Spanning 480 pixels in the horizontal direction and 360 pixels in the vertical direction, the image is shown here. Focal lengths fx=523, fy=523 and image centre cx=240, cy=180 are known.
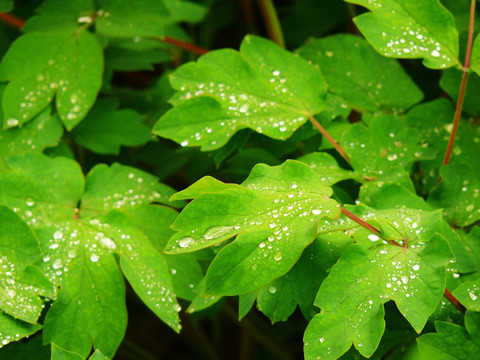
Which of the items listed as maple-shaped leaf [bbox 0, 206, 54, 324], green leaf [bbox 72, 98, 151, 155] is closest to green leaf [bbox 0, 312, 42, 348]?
maple-shaped leaf [bbox 0, 206, 54, 324]

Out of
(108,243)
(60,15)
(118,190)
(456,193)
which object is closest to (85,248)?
(108,243)

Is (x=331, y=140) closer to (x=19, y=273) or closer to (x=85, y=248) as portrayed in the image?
(x=85, y=248)

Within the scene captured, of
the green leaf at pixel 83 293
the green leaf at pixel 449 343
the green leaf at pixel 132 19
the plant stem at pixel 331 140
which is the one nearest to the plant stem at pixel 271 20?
the green leaf at pixel 132 19

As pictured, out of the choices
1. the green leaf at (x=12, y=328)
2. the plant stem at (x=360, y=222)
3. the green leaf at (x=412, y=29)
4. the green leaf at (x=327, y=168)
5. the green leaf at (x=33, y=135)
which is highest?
the green leaf at (x=412, y=29)

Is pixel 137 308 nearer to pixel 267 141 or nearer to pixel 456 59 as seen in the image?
pixel 267 141

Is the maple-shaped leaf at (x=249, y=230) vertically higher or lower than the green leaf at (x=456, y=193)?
higher

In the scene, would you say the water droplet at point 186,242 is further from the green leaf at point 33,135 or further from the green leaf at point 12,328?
the green leaf at point 33,135
